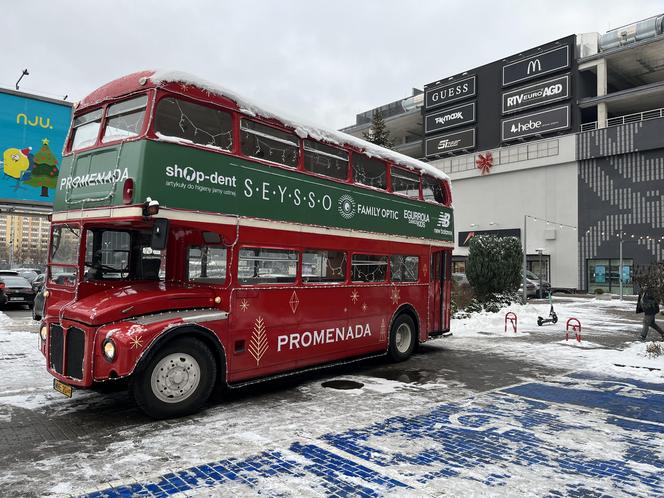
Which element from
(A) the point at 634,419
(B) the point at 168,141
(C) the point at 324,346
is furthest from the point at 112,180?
(A) the point at 634,419

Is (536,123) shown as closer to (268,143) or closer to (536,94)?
(536,94)

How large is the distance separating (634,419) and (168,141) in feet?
22.9

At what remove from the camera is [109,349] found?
5547mm

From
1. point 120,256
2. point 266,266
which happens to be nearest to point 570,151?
point 266,266

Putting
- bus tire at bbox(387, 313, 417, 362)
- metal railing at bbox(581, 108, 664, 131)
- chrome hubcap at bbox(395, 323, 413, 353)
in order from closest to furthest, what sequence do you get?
bus tire at bbox(387, 313, 417, 362)
chrome hubcap at bbox(395, 323, 413, 353)
metal railing at bbox(581, 108, 664, 131)

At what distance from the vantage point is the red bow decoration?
1791 inches

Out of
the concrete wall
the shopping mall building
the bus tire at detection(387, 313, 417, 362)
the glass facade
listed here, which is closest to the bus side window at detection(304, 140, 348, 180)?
the bus tire at detection(387, 313, 417, 362)

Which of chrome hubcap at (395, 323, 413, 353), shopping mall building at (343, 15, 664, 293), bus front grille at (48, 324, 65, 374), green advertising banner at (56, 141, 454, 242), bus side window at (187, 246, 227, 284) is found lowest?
chrome hubcap at (395, 323, 413, 353)

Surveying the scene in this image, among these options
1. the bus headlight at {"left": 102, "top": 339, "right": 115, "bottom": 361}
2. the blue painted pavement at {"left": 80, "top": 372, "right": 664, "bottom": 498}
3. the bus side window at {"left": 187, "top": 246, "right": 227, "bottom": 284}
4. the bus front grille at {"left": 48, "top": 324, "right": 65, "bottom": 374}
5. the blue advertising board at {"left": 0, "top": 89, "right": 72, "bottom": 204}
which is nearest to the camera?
the blue painted pavement at {"left": 80, "top": 372, "right": 664, "bottom": 498}

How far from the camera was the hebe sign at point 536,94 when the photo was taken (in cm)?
4016

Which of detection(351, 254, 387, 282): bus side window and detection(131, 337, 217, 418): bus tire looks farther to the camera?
detection(351, 254, 387, 282): bus side window

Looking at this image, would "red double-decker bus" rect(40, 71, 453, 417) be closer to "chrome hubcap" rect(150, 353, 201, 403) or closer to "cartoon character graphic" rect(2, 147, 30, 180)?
"chrome hubcap" rect(150, 353, 201, 403)

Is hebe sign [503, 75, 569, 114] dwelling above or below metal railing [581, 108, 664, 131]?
above

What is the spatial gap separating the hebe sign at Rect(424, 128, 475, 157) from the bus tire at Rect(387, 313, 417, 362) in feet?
130
